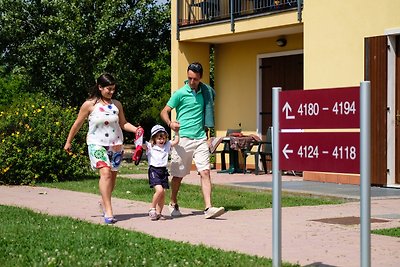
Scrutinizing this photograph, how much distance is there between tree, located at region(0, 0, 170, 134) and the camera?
80.2 feet

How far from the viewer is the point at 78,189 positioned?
45.6ft

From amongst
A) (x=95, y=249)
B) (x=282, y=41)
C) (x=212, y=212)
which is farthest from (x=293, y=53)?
(x=95, y=249)

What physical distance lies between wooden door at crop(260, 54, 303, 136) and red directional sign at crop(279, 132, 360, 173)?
1205 cm

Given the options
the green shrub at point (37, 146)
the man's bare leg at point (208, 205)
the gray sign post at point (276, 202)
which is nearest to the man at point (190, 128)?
the man's bare leg at point (208, 205)

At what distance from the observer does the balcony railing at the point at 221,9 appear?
57.5 feet

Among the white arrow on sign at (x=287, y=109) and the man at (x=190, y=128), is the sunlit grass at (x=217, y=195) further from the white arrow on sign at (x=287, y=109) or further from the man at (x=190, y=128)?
the white arrow on sign at (x=287, y=109)

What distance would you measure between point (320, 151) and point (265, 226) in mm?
3237

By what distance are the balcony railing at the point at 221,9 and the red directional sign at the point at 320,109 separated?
1074 centimetres

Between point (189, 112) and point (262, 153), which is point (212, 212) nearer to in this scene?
point (189, 112)

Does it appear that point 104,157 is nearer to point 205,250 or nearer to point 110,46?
point 205,250

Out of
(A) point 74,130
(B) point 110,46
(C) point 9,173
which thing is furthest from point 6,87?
(A) point 74,130

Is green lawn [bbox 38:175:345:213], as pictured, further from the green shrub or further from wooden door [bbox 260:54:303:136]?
wooden door [bbox 260:54:303:136]

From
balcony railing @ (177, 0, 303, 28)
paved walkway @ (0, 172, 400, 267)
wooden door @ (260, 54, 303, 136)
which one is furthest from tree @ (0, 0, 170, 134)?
paved walkway @ (0, 172, 400, 267)

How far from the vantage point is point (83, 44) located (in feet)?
79.8
